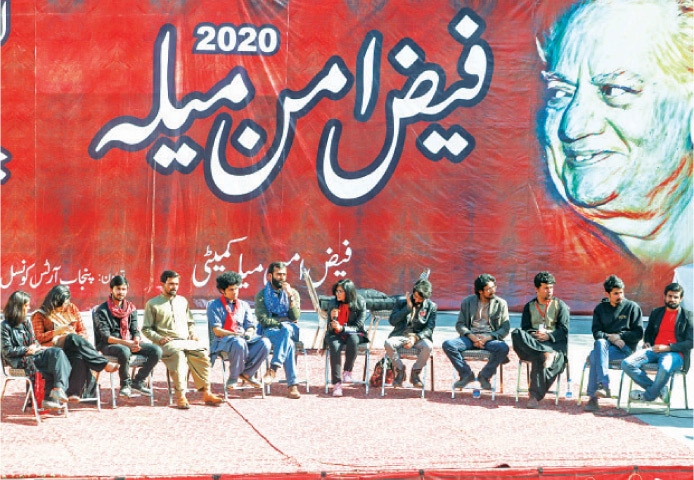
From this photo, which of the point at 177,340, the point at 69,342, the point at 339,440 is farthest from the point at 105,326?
the point at 339,440

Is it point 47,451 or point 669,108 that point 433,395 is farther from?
point 669,108

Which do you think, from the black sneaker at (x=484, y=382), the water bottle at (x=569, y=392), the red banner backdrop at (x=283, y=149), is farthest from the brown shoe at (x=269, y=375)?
the red banner backdrop at (x=283, y=149)

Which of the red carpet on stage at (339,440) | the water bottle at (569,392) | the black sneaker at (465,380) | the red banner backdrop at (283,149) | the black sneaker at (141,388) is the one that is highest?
the red banner backdrop at (283,149)

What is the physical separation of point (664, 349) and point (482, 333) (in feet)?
4.80

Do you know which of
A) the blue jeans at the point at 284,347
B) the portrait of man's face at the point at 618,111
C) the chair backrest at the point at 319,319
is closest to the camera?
the blue jeans at the point at 284,347

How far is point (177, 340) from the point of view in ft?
31.0

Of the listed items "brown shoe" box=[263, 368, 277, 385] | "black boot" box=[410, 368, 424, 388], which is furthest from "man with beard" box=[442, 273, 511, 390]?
"brown shoe" box=[263, 368, 277, 385]

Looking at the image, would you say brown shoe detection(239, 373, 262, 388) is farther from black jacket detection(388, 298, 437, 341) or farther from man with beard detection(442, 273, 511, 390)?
man with beard detection(442, 273, 511, 390)

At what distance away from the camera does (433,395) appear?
9.84 metres

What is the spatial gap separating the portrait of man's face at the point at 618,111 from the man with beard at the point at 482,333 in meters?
4.52

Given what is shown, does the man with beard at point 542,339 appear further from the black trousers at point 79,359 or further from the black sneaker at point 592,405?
the black trousers at point 79,359

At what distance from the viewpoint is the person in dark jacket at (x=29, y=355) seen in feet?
28.6

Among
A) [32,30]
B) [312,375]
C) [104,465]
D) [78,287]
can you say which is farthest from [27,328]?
[32,30]

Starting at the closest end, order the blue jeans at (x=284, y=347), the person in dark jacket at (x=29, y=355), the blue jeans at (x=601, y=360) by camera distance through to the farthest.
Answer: the person in dark jacket at (x=29, y=355) < the blue jeans at (x=601, y=360) < the blue jeans at (x=284, y=347)
